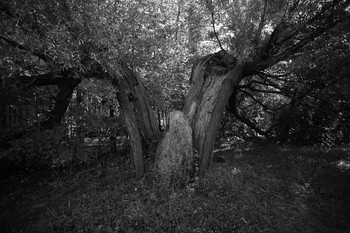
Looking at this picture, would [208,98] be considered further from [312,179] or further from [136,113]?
[312,179]

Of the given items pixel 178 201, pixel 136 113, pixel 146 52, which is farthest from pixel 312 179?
pixel 146 52

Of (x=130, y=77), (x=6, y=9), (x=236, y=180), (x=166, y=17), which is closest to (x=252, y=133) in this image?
(x=236, y=180)

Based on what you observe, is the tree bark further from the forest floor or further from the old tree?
the forest floor

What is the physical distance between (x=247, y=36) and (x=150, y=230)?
4.45 m

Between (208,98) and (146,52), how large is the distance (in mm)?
2756

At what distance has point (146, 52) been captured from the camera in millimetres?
6266

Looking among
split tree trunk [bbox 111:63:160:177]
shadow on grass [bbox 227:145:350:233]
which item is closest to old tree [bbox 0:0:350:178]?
split tree trunk [bbox 111:63:160:177]

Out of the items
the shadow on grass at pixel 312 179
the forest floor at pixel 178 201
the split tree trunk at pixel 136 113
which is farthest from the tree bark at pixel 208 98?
the shadow on grass at pixel 312 179

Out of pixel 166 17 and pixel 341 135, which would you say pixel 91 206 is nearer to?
pixel 166 17

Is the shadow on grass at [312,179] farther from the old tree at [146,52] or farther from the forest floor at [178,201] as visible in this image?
the old tree at [146,52]

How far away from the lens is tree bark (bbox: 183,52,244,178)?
4238 millimetres

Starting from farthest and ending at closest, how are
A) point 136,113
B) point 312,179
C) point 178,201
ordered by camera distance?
point 312,179, point 136,113, point 178,201

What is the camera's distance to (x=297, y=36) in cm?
527

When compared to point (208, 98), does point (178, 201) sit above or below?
below
